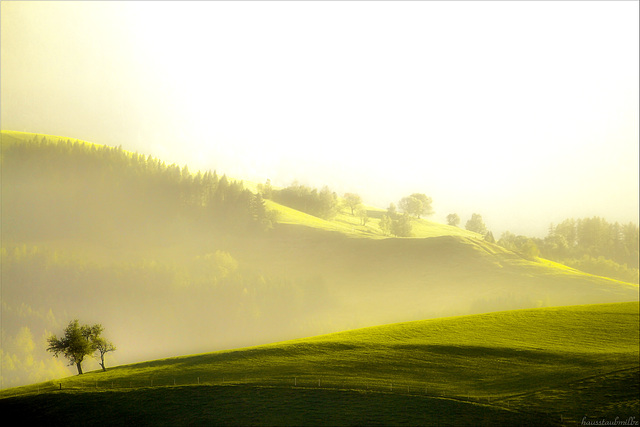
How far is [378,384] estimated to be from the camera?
57656 millimetres

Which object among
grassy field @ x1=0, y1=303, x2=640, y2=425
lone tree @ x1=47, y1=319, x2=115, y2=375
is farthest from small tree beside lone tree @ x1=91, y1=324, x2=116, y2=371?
grassy field @ x1=0, y1=303, x2=640, y2=425

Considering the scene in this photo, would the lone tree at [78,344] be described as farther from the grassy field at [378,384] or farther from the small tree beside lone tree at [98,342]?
the grassy field at [378,384]

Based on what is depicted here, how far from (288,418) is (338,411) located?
5067 mm

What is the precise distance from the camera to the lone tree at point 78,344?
8006cm

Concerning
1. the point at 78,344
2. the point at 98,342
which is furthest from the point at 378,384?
the point at 78,344

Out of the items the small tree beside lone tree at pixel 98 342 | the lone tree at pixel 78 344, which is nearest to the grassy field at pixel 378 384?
the small tree beside lone tree at pixel 98 342

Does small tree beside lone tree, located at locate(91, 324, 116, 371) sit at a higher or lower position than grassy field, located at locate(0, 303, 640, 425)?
higher

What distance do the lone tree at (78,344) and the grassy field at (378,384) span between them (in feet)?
21.8

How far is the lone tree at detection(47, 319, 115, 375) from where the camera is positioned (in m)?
80.1

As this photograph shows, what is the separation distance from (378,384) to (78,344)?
50.8m

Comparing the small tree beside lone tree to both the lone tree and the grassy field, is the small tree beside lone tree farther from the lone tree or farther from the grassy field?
the grassy field

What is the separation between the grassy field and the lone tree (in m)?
6.63

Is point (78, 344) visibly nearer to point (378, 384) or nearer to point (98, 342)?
point (98, 342)

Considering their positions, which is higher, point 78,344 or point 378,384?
point 78,344
